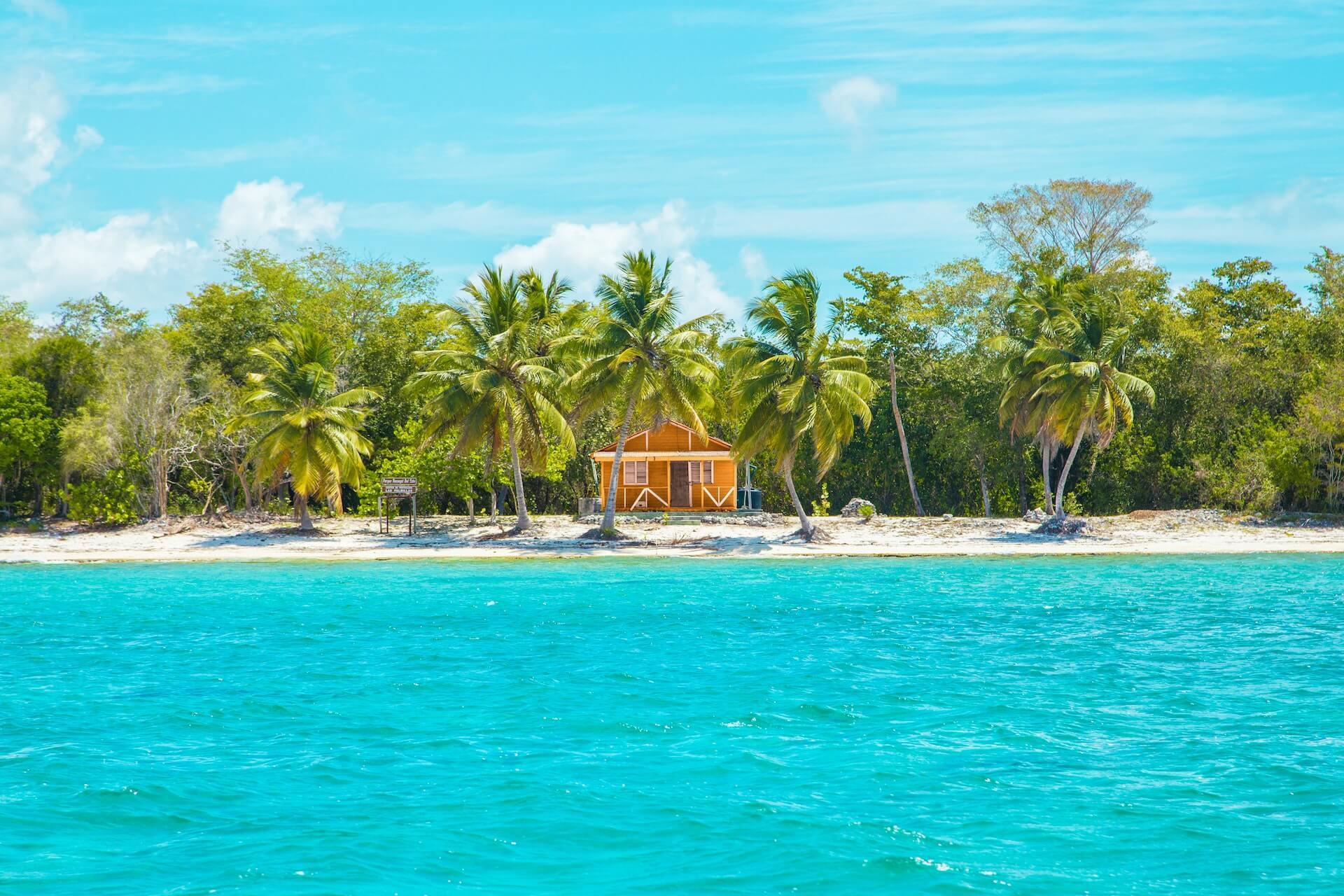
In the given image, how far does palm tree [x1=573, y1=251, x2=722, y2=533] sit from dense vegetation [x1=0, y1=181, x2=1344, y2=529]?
0.08m

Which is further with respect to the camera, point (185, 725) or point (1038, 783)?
point (185, 725)

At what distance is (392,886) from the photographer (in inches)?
290

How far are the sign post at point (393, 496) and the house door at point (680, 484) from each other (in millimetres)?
8272

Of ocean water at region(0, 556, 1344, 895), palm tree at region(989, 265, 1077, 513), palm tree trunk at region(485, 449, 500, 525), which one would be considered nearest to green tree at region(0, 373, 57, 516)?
palm tree trunk at region(485, 449, 500, 525)

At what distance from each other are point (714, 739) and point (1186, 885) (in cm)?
461

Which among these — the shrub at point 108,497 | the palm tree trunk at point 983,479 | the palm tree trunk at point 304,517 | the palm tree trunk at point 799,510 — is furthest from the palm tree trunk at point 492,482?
the palm tree trunk at point 983,479

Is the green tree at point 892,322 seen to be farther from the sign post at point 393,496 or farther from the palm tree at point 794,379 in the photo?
the sign post at point 393,496

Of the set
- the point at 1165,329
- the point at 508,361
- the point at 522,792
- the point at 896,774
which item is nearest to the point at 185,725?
the point at 522,792

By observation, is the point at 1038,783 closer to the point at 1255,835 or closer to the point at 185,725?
the point at 1255,835

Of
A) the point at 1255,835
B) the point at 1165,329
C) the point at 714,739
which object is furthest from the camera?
the point at 1165,329

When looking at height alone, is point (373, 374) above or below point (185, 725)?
above

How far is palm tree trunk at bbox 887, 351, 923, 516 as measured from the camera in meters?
37.3

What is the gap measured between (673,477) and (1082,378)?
1307 cm

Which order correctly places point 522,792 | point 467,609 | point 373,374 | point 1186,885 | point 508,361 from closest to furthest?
point 1186,885
point 522,792
point 467,609
point 508,361
point 373,374
